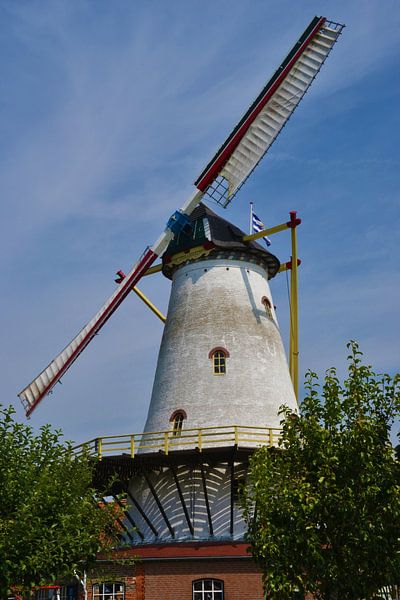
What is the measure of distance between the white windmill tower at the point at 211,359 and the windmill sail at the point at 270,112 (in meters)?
0.04

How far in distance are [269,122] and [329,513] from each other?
17.2 m

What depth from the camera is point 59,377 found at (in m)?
29.3

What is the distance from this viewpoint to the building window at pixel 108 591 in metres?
24.8

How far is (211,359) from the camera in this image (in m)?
27.5

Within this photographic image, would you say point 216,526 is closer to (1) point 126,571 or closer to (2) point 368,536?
(1) point 126,571

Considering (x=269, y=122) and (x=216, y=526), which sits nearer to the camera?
(x=216, y=526)

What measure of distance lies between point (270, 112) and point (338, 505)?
1731 centimetres

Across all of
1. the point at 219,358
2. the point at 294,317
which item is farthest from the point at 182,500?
the point at 294,317

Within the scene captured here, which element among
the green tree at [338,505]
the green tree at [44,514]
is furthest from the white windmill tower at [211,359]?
the green tree at [338,505]

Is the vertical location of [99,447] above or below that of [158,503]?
above

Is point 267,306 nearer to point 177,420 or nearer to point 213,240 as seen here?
point 213,240

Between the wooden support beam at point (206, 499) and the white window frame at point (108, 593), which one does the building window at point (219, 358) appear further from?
the white window frame at point (108, 593)

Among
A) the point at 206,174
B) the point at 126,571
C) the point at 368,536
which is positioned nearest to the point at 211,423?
the point at 126,571

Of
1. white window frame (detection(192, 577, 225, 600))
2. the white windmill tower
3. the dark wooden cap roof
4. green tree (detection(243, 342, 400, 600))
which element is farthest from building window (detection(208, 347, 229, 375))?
green tree (detection(243, 342, 400, 600))
